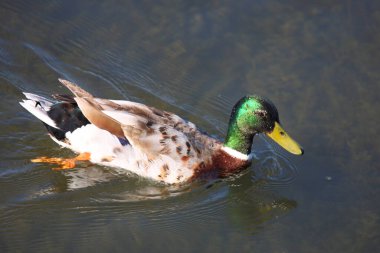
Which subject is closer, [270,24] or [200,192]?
[200,192]

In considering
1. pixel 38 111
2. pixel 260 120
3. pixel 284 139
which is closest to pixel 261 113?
pixel 260 120

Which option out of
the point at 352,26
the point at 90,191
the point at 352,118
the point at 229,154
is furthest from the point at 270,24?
the point at 90,191

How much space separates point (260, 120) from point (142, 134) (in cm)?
127

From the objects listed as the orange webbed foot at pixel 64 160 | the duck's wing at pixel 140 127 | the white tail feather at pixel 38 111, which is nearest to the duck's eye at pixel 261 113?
the duck's wing at pixel 140 127

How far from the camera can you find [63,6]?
9.22 m

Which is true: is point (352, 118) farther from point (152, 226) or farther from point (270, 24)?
point (152, 226)

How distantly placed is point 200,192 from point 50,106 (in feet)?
6.16

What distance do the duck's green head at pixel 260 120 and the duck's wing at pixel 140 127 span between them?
0.59 metres

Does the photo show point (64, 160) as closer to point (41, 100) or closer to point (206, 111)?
point (41, 100)

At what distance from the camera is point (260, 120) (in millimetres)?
7223

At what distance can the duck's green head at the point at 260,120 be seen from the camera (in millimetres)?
7168

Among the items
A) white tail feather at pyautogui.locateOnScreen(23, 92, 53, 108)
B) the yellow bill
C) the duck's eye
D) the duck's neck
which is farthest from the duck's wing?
the yellow bill

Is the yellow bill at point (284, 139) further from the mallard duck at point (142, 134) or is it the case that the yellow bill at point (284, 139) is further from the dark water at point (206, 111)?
the dark water at point (206, 111)

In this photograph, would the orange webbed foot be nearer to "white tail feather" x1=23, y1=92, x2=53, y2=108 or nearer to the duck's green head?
"white tail feather" x1=23, y1=92, x2=53, y2=108
